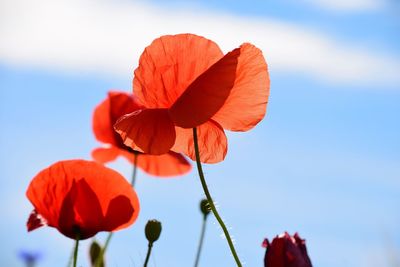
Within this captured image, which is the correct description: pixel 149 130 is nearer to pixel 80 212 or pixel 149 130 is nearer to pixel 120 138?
pixel 80 212

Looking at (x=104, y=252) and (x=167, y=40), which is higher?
(x=167, y=40)

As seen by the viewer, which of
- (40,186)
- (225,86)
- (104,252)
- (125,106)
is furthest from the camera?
(125,106)

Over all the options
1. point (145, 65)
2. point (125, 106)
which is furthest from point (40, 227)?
point (125, 106)

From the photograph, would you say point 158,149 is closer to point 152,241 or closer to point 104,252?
point 152,241

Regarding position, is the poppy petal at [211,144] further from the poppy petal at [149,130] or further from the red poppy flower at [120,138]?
the red poppy flower at [120,138]

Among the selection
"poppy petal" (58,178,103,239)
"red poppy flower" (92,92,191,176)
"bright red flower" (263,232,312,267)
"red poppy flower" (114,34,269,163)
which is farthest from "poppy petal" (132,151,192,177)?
"bright red flower" (263,232,312,267)

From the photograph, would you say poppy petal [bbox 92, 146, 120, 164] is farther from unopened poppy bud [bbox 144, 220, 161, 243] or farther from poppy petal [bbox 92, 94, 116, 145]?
unopened poppy bud [bbox 144, 220, 161, 243]
